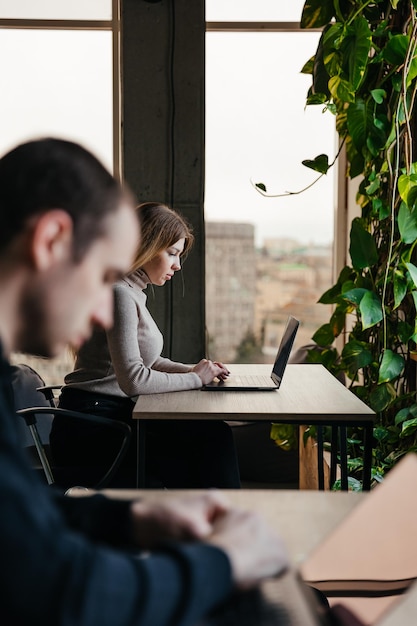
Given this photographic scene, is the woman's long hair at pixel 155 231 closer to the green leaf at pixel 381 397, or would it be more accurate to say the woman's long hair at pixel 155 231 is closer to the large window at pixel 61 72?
the green leaf at pixel 381 397

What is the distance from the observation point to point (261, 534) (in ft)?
3.12

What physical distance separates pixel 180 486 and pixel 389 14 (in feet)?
7.36

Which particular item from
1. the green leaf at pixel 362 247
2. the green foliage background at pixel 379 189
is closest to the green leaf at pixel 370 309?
the green foliage background at pixel 379 189

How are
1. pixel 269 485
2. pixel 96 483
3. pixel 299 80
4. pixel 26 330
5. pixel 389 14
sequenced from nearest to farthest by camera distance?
1. pixel 26 330
2. pixel 96 483
3. pixel 389 14
4. pixel 269 485
5. pixel 299 80

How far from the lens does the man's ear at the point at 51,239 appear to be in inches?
34.1

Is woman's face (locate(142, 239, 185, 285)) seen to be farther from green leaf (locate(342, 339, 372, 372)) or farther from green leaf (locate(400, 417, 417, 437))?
green leaf (locate(400, 417, 417, 437))

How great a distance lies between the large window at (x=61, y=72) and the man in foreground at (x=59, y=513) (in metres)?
3.69

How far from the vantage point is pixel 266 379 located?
304 cm

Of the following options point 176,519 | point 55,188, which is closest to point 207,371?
point 176,519

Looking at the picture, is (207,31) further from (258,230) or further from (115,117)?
(258,230)

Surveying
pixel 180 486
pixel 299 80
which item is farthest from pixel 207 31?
pixel 180 486

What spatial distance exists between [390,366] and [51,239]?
2.75 m

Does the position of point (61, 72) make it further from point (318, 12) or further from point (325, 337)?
point (325, 337)

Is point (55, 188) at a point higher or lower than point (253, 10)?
lower
